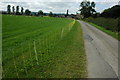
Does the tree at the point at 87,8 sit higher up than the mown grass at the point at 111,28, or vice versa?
the tree at the point at 87,8

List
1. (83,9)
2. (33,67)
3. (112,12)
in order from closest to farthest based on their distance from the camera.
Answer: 1. (33,67)
2. (112,12)
3. (83,9)

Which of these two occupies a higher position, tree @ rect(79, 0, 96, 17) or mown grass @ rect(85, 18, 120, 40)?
tree @ rect(79, 0, 96, 17)

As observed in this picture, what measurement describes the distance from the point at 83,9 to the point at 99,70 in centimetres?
10686

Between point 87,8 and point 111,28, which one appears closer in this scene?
point 111,28

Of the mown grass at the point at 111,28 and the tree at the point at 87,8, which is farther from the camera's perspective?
the tree at the point at 87,8

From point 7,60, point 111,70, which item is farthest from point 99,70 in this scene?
point 7,60

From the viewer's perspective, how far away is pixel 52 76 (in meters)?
5.36

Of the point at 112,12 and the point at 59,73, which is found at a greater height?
the point at 112,12

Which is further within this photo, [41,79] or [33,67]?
[33,67]

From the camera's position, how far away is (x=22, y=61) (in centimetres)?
689

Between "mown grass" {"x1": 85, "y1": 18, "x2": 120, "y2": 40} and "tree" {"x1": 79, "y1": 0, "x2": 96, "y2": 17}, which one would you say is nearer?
"mown grass" {"x1": 85, "y1": 18, "x2": 120, "y2": 40}

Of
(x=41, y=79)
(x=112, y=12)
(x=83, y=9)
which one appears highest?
(x=83, y=9)

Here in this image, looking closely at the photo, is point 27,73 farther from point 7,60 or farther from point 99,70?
point 99,70

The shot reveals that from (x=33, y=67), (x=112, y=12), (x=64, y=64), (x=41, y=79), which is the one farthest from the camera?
(x=112, y=12)
